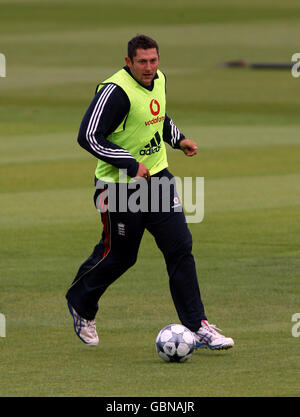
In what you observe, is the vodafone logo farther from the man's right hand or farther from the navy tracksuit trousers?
the man's right hand

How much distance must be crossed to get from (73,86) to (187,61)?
24.9 ft

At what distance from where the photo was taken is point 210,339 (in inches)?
335

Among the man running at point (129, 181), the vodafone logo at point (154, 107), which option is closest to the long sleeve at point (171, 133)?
the man running at point (129, 181)

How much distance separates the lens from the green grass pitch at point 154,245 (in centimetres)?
789

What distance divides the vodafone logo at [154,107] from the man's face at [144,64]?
6.5 inches

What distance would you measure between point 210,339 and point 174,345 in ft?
1.42

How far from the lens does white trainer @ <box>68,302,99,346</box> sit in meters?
8.80

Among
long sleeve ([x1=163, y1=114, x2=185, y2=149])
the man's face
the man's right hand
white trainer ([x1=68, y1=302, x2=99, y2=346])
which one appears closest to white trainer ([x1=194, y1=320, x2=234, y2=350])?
white trainer ([x1=68, y1=302, x2=99, y2=346])

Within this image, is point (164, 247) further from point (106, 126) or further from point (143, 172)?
point (106, 126)

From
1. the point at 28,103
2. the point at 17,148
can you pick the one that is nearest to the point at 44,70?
the point at 28,103

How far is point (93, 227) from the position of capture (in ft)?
47.2

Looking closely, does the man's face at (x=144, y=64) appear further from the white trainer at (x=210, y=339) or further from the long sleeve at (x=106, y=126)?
the white trainer at (x=210, y=339)

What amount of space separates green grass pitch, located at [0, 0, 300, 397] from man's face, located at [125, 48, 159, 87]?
6.68 ft
